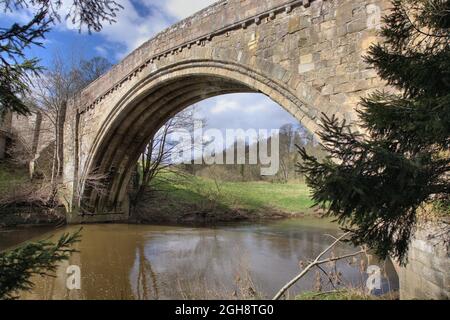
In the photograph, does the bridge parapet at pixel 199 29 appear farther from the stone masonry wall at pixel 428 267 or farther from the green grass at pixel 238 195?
the green grass at pixel 238 195

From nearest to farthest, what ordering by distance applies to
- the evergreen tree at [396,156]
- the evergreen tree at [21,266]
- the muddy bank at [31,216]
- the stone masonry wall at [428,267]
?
the evergreen tree at [21,266] → the evergreen tree at [396,156] → the stone masonry wall at [428,267] → the muddy bank at [31,216]

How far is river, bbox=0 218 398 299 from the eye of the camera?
527cm

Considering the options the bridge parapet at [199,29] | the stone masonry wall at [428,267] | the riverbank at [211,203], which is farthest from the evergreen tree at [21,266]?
the riverbank at [211,203]

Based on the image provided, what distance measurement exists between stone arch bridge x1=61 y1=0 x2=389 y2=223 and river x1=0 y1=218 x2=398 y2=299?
7.93ft

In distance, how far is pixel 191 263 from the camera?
24.5 feet

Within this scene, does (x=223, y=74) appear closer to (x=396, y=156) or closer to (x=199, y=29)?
(x=199, y=29)

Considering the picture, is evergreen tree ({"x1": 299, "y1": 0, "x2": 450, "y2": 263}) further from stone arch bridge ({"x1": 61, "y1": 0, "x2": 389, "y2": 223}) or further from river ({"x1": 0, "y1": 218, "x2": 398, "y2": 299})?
river ({"x1": 0, "y1": 218, "x2": 398, "y2": 299})

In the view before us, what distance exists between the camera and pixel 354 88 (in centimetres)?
524

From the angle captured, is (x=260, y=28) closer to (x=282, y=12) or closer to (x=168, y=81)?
(x=282, y=12)

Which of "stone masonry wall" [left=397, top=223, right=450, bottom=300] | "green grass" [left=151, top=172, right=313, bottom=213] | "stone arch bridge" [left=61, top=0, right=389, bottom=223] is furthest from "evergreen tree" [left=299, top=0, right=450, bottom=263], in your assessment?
"green grass" [left=151, top=172, right=313, bottom=213]

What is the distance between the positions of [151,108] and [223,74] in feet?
16.3

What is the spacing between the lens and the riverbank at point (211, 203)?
1548cm

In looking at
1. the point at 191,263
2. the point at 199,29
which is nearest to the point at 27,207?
the point at 191,263
